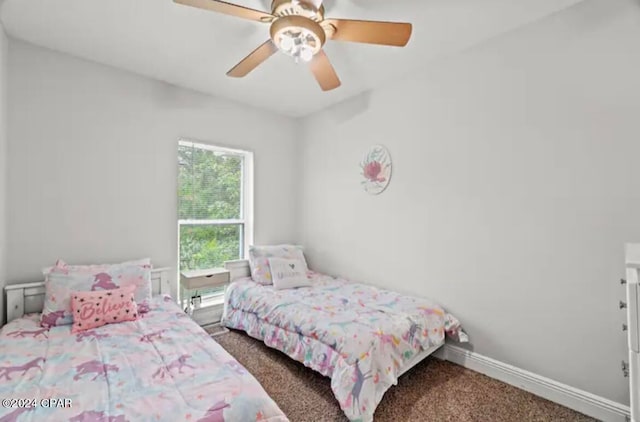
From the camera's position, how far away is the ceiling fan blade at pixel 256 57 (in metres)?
1.85

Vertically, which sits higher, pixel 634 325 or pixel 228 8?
pixel 228 8

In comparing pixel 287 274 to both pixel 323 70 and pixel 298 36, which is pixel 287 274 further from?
pixel 298 36

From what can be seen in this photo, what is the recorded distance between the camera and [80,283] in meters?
2.10

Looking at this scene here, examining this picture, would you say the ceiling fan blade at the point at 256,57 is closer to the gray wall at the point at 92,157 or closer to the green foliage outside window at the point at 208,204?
the gray wall at the point at 92,157

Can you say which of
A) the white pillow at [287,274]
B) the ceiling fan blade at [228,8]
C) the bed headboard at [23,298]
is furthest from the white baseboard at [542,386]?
the bed headboard at [23,298]

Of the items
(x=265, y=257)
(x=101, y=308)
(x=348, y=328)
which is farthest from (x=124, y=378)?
(x=265, y=257)

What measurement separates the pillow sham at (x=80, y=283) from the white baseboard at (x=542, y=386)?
102 inches

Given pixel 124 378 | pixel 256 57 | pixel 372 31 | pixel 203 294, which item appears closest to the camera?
pixel 124 378

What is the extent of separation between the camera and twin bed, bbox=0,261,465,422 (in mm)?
1157

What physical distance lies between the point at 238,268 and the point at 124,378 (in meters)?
2.04

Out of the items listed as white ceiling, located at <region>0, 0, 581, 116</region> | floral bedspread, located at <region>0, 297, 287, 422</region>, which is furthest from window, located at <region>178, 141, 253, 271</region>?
floral bedspread, located at <region>0, 297, 287, 422</region>

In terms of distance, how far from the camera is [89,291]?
6.81 feet

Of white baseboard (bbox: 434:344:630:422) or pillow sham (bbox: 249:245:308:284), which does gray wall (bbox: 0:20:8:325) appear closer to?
pillow sham (bbox: 249:245:308:284)

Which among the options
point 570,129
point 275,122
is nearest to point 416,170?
point 570,129
